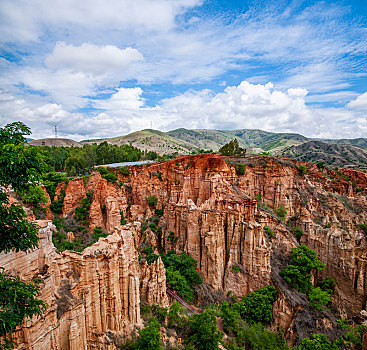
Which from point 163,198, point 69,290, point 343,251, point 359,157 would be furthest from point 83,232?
point 359,157

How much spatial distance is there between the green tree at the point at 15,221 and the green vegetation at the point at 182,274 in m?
20.7

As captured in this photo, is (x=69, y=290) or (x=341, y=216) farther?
(x=341, y=216)

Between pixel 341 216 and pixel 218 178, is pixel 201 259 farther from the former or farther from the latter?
pixel 341 216

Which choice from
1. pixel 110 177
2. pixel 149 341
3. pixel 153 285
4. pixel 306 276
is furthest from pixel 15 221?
pixel 306 276

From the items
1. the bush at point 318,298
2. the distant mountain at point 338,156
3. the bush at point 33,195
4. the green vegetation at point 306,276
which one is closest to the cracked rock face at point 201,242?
the bush at point 318,298

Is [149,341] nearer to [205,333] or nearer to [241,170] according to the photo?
[205,333]

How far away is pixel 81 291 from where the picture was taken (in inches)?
488

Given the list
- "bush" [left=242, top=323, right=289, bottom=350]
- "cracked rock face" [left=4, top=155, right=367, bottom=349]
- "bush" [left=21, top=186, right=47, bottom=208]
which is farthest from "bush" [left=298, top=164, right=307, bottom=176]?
"bush" [left=21, top=186, right=47, bottom=208]

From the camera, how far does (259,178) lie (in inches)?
1604

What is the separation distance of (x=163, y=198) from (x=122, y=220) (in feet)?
26.2

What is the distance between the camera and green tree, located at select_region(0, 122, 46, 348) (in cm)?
570

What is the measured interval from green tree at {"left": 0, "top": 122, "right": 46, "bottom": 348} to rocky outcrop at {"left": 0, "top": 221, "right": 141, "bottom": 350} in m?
3.34

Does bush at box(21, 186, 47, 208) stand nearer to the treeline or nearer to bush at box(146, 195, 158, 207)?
the treeline

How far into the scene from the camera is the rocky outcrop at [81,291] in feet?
30.7
